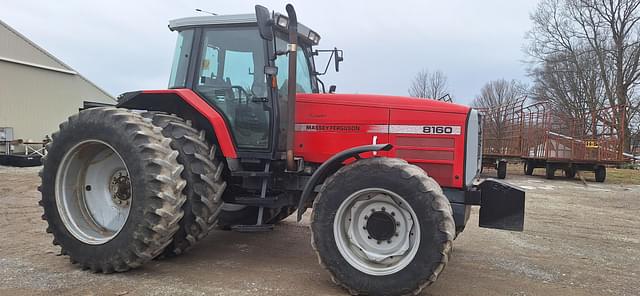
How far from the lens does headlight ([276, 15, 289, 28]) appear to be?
438cm

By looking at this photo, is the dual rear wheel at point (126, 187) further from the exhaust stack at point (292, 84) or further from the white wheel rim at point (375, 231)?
the white wheel rim at point (375, 231)

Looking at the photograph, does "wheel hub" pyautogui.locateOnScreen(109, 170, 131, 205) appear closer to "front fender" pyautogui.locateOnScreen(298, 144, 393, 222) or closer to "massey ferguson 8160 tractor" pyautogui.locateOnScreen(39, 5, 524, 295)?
"massey ferguson 8160 tractor" pyautogui.locateOnScreen(39, 5, 524, 295)

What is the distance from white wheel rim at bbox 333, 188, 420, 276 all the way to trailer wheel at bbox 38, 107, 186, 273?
4.85 feet

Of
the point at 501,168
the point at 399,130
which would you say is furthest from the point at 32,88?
the point at 399,130

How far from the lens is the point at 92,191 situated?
4754mm

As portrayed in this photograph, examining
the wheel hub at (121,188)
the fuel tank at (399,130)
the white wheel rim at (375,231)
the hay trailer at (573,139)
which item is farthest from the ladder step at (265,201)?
the hay trailer at (573,139)

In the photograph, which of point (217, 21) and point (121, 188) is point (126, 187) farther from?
point (217, 21)

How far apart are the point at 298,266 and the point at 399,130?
165 centimetres

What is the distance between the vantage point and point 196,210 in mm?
4305

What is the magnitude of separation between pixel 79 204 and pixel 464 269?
3.87 metres

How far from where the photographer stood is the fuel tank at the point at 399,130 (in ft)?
13.9

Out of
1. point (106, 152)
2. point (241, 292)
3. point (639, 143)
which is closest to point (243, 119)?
point (106, 152)

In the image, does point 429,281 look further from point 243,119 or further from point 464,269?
point 243,119

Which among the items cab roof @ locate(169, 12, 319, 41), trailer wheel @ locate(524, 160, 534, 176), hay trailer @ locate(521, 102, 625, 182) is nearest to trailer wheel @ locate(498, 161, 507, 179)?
hay trailer @ locate(521, 102, 625, 182)
